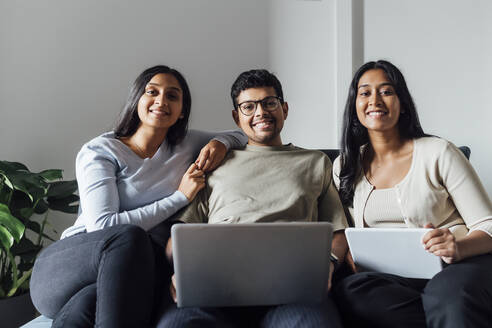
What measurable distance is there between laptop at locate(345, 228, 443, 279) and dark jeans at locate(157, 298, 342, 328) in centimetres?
16

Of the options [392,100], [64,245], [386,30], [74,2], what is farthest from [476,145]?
[74,2]

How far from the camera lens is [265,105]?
143 centimetres

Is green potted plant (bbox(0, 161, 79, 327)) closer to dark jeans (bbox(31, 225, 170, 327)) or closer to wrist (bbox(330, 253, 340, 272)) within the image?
dark jeans (bbox(31, 225, 170, 327))

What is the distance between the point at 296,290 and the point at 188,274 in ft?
0.80

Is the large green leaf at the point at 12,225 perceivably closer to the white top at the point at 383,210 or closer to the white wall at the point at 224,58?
the white wall at the point at 224,58

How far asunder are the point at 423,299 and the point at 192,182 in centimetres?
75

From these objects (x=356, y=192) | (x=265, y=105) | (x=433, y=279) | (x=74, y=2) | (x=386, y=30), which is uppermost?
(x=74, y=2)

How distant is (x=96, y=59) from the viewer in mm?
2279

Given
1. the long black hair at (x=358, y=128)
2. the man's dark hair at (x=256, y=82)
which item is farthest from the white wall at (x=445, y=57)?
the man's dark hair at (x=256, y=82)

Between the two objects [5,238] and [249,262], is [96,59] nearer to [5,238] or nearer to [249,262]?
[5,238]

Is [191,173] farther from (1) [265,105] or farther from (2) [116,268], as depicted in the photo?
(2) [116,268]

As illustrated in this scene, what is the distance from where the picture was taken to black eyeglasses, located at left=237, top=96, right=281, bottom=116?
1.43 metres

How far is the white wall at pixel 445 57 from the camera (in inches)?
81.0

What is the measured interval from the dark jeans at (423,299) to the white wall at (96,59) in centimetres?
153
